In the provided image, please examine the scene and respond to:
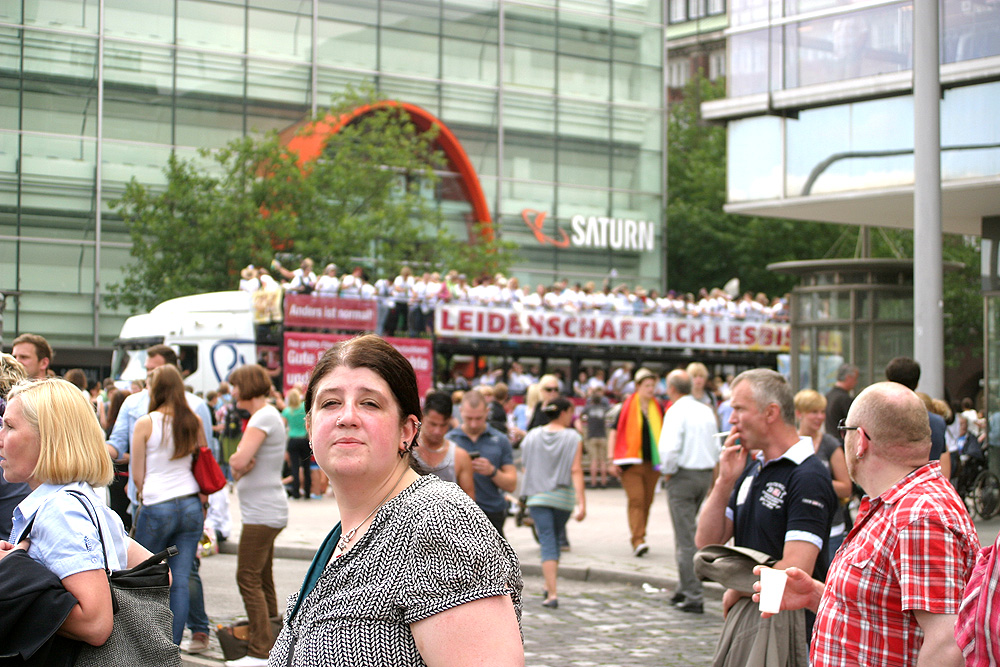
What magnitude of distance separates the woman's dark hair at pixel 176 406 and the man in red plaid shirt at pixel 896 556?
187 inches

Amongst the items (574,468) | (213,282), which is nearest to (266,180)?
(213,282)

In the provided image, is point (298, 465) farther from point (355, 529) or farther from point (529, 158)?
point (529, 158)

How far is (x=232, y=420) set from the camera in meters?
20.0

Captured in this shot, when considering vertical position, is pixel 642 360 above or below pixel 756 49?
below

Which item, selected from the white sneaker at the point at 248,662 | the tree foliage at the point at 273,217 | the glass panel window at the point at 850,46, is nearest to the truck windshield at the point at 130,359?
the tree foliage at the point at 273,217

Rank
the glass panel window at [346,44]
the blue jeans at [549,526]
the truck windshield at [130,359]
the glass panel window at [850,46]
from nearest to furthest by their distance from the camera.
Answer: the blue jeans at [549,526] → the glass panel window at [850,46] → the truck windshield at [130,359] → the glass panel window at [346,44]

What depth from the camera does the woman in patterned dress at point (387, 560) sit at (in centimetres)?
213

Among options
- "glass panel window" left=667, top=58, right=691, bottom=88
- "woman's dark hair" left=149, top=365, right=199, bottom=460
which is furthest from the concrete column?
"glass panel window" left=667, top=58, right=691, bottom=88

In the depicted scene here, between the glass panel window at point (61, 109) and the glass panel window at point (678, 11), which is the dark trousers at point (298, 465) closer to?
the glass panel window at point (61, 109)

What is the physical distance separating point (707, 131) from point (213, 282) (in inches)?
1229

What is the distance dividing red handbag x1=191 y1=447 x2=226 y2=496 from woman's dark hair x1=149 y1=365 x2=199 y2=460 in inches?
3.5

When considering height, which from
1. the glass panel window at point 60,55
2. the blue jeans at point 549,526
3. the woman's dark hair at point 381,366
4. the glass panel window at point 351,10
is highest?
the glass panel window at point 351,10

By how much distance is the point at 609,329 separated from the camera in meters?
26.8

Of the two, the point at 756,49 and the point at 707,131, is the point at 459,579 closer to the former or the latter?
the point at 756,49
